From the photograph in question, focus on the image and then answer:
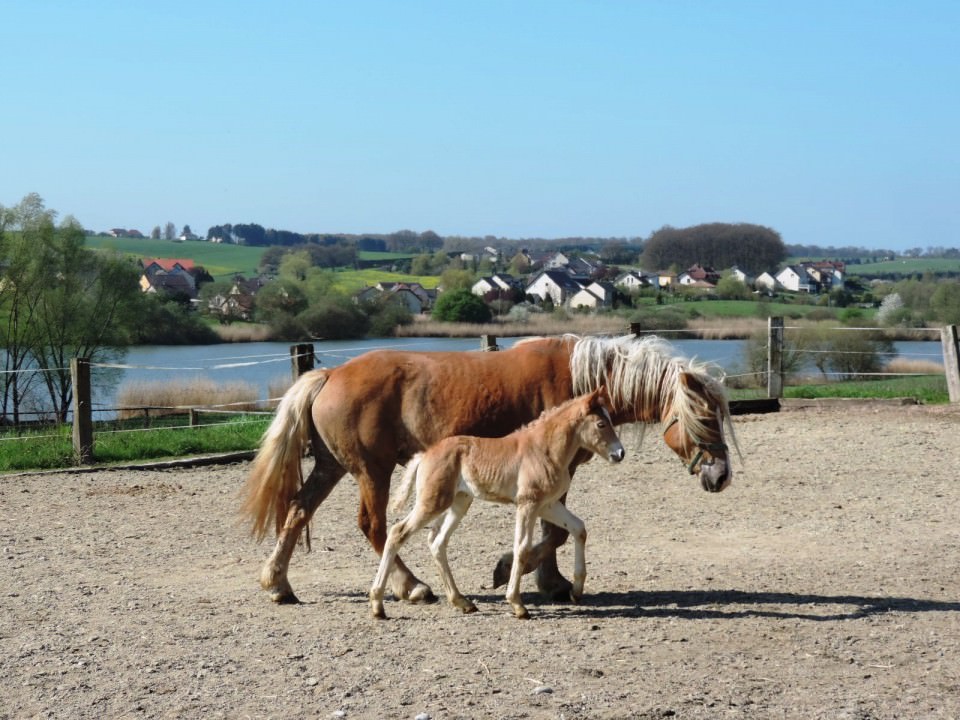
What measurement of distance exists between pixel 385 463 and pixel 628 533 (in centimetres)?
284

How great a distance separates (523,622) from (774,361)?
11658mm

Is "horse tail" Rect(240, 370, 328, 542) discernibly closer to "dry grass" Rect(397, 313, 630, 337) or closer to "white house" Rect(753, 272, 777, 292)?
"dry grass" Rect(397, 313, 630, 337)

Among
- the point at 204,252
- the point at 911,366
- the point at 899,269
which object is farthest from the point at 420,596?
the point at 899,269

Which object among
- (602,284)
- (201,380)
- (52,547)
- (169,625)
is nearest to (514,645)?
(169,625)

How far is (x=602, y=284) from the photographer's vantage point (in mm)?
38406


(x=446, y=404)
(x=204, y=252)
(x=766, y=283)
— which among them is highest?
(x=204, y=252)

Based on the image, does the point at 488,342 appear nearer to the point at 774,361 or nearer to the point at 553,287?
the point at 774,361

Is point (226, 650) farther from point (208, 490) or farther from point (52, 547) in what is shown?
point (208, 490)

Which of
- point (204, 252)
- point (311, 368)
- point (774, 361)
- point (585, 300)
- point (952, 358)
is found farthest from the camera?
point (204, 252)

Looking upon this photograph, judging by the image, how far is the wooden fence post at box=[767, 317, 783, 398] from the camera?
16.8 meters

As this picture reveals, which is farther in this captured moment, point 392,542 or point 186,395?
point 186,395

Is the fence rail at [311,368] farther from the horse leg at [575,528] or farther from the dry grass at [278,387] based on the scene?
the horse leg at [575,528]

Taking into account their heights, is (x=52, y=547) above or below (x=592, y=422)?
below

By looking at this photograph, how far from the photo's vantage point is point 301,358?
45.0 feet
